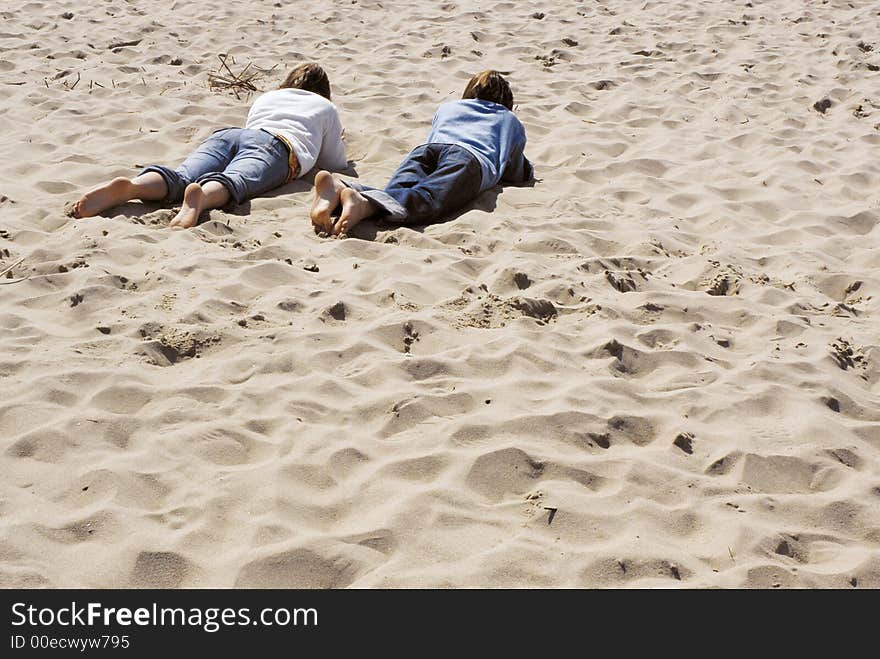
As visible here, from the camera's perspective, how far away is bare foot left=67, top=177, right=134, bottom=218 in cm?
429

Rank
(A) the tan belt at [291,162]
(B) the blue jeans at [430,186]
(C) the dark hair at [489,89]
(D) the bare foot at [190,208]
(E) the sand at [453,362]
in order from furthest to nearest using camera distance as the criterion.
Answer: (C) the dark hair at [489,89] → (A) the tan belt at [291,162] → (B) the blue jeans at [430,186] → (D) the bare foot at [190,208] → (E) the sand at [453,362]

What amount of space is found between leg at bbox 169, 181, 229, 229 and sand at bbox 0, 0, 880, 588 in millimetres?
58

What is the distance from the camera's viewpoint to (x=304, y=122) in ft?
16.2

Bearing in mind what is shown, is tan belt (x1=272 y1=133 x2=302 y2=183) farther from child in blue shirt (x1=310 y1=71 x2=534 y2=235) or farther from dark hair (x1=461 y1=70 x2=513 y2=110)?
dark hair (x1=461 y1=70 x2=513 y2=110)

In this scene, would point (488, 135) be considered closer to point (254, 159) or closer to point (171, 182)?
point (254, 159)

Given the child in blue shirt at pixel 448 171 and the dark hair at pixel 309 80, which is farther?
the dark hair at pixel 309 80

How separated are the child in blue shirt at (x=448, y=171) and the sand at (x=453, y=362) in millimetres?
115

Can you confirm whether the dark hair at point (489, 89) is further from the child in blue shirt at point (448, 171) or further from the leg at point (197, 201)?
the leg at point (197, 201)

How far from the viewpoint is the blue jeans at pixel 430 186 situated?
173 inches

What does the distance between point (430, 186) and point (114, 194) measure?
1.40 metres

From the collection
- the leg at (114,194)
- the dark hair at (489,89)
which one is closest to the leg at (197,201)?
the leg at (114,194)

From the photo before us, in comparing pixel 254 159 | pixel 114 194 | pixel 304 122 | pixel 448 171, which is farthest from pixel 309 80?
pixel 114 194
